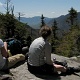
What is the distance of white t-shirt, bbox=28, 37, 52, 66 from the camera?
632 centimetres

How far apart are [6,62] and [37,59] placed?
3.03 feet

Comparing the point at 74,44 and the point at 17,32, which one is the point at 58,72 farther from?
the point at 17,32

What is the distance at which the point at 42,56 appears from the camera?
647cm

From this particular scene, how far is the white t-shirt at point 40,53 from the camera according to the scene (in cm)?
632

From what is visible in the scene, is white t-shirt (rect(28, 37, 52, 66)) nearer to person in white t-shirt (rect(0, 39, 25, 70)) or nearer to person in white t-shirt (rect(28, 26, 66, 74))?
person in white t-shirt (rect(28, 26, 66, 74))

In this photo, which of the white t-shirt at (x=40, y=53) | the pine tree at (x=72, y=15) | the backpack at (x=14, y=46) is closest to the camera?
the white t-shirt at (x=40, y=53)

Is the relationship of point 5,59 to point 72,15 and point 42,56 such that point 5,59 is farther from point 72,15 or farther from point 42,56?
point 72,15

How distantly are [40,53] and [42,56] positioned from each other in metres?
0.09

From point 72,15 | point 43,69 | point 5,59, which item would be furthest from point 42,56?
point 72,15

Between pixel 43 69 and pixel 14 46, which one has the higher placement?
pixel 14 46

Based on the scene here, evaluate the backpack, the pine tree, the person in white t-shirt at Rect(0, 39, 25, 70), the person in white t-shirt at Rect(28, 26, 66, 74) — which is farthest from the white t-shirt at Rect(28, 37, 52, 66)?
the pine tree

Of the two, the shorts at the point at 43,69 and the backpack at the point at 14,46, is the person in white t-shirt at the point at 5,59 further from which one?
the shorts at the point at 43,69

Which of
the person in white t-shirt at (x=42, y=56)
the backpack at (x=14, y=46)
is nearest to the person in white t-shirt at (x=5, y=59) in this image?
the backpack at (x=14, y=46)

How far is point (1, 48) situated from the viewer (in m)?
6.39
